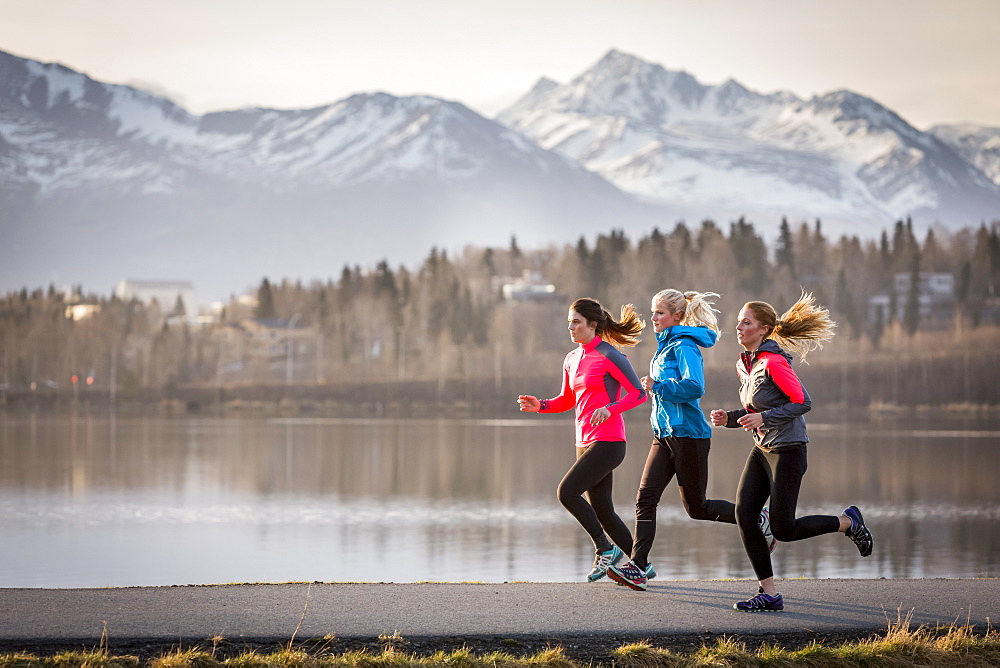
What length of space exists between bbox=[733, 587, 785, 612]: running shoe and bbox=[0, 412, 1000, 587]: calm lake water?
10.5 metres

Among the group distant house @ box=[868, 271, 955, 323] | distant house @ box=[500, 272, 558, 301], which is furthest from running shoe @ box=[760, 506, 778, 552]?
distant house @ box=[500, 272, 558, 301]

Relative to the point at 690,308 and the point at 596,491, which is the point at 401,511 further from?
the point at 690,308

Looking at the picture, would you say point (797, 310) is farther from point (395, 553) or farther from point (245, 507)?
point (245, 507)

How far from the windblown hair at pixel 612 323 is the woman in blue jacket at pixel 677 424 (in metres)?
0.42

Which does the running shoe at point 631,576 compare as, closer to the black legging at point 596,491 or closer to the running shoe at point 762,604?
the black legging at point 596,491

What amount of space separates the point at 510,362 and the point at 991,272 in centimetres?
6305

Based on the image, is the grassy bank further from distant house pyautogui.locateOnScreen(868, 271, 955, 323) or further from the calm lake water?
distant house pyautogui.locateOnScreen(868, 271, 955, 323)

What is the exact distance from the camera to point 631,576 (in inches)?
429

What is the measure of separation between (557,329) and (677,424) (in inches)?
5778

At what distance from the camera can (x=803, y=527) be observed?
1015 centimetres

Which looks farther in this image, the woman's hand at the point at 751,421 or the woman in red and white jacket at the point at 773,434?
the woman in red and white jacket at the point at 773,434

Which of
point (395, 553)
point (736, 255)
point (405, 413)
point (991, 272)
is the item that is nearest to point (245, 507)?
point (395, 553)

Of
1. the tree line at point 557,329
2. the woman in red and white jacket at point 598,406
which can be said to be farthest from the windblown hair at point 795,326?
the tree line at point 557,329

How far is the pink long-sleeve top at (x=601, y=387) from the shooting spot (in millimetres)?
11062
